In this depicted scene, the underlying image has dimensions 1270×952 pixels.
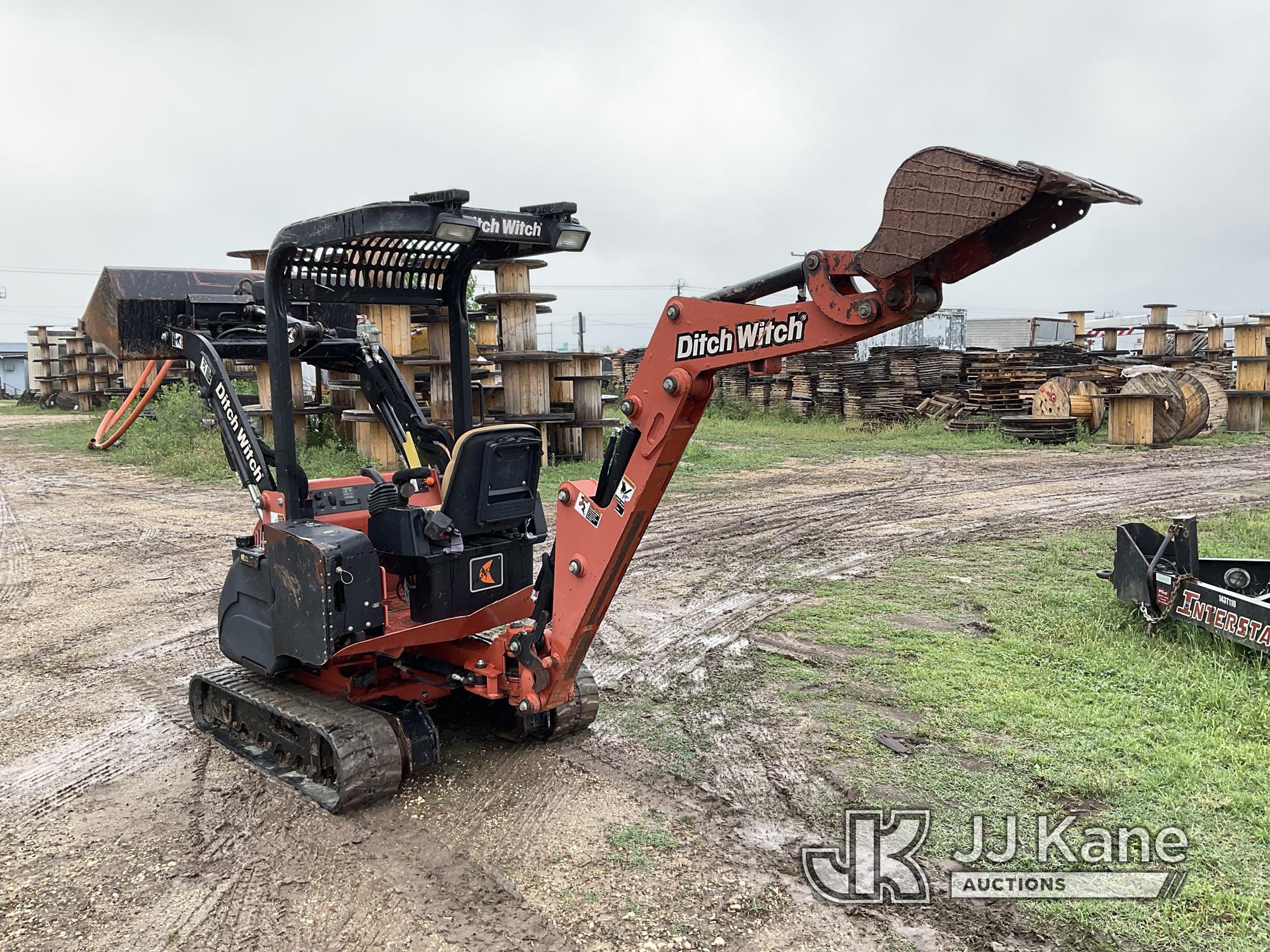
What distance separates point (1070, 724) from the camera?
540 cm

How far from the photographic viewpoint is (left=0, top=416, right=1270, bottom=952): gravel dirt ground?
12.2 feet

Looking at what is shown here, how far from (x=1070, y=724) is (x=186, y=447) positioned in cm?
1674

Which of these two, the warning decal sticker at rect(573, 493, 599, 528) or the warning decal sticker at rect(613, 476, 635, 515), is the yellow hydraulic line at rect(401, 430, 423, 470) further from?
the warning decal sticker at rect(613, 476, 635, 515)

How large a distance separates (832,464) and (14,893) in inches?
596

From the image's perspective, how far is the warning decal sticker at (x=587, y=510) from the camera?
4.57 metres

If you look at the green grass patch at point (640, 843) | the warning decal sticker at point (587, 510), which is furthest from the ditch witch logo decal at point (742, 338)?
the green grass patch at point (640, 843)

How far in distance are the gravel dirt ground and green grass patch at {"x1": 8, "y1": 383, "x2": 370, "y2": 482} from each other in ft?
24.4

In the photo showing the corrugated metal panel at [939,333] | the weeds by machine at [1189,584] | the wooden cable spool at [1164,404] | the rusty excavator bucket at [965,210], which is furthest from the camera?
the corrugated metal panel at [939,333]

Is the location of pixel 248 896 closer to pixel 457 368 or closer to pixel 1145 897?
pixel 457 368

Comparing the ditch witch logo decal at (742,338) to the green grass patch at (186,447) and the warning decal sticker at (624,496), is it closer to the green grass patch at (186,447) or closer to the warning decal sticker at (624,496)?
the warning decal sticker at (624,496)

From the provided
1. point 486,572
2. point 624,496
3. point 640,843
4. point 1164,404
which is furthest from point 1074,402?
point 640,843

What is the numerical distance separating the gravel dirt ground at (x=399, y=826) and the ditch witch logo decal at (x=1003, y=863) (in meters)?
0.14

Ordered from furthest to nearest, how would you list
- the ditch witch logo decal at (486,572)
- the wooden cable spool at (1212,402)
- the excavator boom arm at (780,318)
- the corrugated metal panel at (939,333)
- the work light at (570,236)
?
the corrugated metal panel at (939,333) < the wooden cable spool at (1212,402) < the ditch witch logo decal at (486,572) < the work light at (570,236) < the excavator boom arm at (780,318)

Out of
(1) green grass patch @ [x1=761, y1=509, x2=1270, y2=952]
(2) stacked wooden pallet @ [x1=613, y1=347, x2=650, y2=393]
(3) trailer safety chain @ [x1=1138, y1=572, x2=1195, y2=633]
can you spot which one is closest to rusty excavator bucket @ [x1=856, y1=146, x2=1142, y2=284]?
(1) green grass patch @ [x1=761, y1=509, x2=1270, y2=952]
